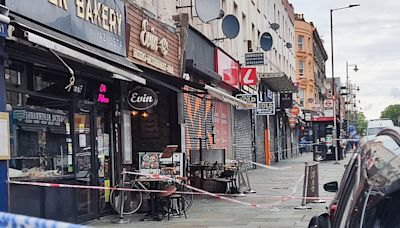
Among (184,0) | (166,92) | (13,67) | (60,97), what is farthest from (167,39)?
(13,67)

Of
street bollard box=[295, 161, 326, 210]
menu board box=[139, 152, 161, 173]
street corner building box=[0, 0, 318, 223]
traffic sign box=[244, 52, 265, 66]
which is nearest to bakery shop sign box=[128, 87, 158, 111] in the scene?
street corner building box=[0, 0, 318, 223]

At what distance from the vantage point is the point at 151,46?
12.8m

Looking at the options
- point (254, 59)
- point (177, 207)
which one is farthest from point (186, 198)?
point (254, 59)

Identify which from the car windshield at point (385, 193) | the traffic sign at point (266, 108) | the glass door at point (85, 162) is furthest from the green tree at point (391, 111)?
the car windshield at point (385, 193)

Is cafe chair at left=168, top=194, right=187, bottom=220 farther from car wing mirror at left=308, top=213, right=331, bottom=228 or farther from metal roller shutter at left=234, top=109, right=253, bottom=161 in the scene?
metal roller shutter at left=234, top=109, right=253, bottom=161

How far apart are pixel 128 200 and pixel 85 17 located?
12.4 ft

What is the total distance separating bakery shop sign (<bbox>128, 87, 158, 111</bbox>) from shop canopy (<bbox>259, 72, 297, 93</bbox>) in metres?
17.3

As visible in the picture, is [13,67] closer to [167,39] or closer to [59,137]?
[59,137]

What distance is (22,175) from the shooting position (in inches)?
329

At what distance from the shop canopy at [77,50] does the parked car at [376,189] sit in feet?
15.6

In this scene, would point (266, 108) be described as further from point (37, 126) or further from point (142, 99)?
point (37, 126)

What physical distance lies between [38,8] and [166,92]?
→ 271 inches

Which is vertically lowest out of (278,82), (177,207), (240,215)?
(240,215)

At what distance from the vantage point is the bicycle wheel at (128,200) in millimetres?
10812
